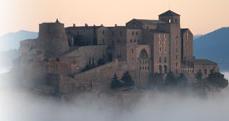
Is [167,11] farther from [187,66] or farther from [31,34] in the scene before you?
[31,34]

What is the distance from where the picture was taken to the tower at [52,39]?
971 inches

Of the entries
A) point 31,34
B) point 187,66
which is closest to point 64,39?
point 31,34

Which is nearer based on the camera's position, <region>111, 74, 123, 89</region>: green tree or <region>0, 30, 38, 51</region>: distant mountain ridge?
<region>0, 30, 38, 51</region>: distant mountain ridge

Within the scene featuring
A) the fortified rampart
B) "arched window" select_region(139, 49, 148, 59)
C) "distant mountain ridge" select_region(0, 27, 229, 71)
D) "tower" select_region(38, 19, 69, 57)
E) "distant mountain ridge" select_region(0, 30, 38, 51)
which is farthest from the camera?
"distant mountain ridge" select_region(0, 27, 229, 71)

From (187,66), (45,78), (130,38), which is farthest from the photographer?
(187,66)

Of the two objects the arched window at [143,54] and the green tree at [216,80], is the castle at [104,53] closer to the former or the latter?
the arched window at [143,54]

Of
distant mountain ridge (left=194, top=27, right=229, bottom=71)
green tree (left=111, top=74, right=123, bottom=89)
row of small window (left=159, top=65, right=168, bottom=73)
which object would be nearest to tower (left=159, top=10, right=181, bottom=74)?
row of small window (left=159, top=65, right=168, bottom=73)

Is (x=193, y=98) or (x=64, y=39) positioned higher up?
(x=64, y=39)

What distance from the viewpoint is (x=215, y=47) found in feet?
149

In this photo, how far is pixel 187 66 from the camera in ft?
90.6

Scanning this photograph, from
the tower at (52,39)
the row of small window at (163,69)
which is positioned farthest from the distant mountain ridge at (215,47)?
the tower at (52,39)

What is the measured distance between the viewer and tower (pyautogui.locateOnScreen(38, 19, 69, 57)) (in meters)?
24.7

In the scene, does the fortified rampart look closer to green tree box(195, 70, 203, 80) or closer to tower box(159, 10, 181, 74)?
tower box(159, 10, 181, 74)

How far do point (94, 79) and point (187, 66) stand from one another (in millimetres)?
4299
